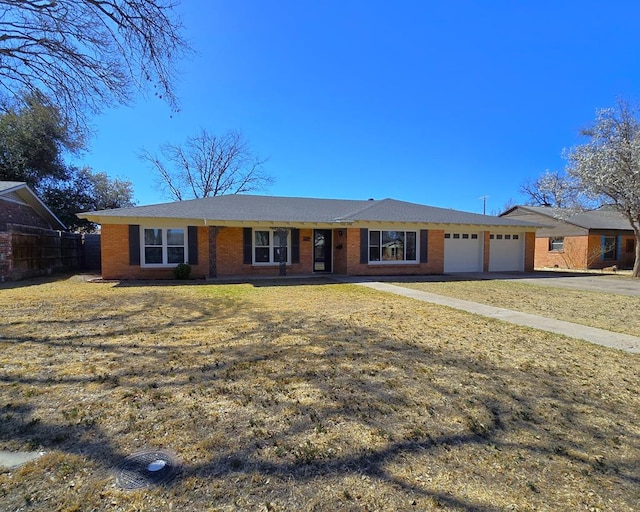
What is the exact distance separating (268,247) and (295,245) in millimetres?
1204

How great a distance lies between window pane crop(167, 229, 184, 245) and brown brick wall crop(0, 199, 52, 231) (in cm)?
795

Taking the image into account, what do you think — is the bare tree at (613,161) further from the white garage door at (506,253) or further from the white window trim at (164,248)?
the white window trim at (164,248)

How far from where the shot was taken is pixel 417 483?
2367 mm

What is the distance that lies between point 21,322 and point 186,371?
14.9ft

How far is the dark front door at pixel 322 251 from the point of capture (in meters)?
17.0

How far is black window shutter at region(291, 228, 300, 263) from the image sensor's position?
15.9 metres

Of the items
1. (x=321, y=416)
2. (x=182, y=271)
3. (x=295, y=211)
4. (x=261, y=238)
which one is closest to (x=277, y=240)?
(x=261, y=238)

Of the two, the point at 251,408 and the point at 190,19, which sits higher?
the point at 190,19

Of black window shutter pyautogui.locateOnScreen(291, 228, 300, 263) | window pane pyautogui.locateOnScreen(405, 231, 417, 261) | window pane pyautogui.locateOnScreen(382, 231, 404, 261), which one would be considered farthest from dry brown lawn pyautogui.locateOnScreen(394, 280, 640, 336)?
black window shutter pyautogui.locateOnScreen(291, 228, 300, 263)

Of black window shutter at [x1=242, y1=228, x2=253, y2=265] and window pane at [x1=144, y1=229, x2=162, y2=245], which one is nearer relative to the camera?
window pane at [x1=144, y1=229, x2=162, y2=245]

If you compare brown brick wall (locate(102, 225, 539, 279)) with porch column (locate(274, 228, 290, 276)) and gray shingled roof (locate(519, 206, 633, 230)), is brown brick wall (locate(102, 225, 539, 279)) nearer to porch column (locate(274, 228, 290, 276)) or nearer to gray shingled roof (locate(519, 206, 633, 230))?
porch column (locate(274, 228, 290, 276))

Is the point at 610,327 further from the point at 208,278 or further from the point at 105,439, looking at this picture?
the point at 208,278

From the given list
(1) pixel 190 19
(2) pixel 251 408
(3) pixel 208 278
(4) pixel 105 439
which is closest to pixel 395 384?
(2) pixel 251 408

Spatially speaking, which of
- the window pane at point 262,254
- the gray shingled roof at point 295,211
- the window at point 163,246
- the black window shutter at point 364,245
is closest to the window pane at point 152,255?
the window at point 163,246
